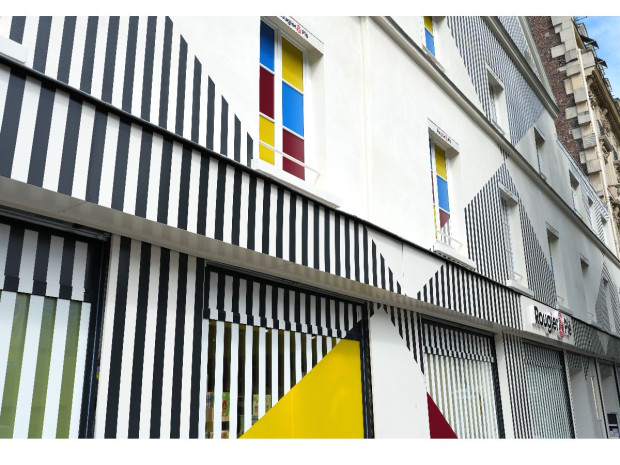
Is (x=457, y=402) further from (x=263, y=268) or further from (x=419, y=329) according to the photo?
(x=263, y=268)

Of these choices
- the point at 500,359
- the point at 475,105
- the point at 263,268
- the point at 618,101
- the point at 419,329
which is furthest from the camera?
the point at 618,101

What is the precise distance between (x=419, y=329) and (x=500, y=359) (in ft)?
8.93

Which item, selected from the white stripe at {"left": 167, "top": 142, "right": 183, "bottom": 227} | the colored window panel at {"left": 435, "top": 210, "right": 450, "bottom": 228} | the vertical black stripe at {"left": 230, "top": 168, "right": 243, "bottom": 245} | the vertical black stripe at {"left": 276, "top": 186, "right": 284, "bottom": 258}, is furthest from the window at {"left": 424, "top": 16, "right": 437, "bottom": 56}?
the white stripe at {"left": 167, "top": 142, "right": 183, "bottom": 227}

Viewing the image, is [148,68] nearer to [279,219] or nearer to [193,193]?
[193,193]

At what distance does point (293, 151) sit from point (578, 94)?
21270 mm

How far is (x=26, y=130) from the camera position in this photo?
263 cm

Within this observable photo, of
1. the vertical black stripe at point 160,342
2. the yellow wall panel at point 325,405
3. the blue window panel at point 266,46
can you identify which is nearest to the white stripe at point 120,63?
the vertical black stripe at point 160,342

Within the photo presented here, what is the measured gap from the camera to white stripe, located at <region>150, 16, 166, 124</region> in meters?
3.48

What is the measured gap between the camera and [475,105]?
357 inches

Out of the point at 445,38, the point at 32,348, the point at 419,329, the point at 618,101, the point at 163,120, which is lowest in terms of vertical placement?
the point at 32,348

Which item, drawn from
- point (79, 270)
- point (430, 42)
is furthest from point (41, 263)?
point (430, 42)

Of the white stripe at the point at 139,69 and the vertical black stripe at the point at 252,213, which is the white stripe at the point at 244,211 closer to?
the vertical black stripe at the point at 252,213

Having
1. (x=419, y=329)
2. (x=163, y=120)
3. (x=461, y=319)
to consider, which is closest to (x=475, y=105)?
(x=461, y=319)

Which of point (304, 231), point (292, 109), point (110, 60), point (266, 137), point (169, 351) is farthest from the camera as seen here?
point (292, 109)
